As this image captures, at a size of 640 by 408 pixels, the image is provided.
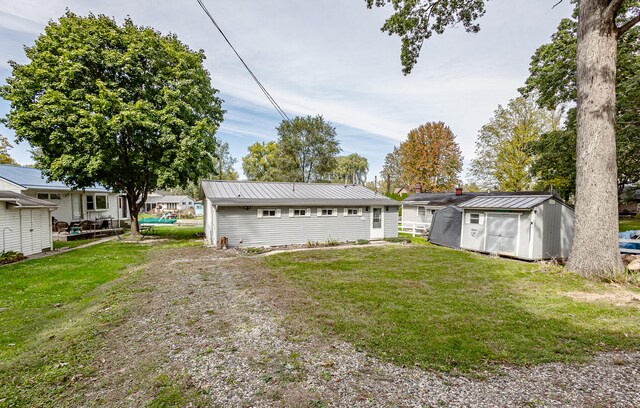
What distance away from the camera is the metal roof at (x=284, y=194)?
1350 centimetres

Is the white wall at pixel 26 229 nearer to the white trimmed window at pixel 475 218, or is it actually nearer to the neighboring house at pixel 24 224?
the neighboring house at pixel 24 224

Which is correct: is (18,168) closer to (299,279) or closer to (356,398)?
(299,279)

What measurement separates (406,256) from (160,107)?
50.2 feet

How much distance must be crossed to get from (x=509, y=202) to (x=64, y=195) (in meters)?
27.3

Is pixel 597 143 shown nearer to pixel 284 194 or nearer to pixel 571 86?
pixel 571 86

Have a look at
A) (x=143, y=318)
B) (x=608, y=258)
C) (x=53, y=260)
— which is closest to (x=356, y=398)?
(x=143, y=318)

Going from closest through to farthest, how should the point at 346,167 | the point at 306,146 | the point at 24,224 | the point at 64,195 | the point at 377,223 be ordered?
1. the point at 24,224
2. the point at 377,223
3. the point at 64,195
4. the point at 306,146
5. the point at 346,167

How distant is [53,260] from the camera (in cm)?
1035

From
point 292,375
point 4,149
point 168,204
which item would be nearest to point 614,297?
point 292,375

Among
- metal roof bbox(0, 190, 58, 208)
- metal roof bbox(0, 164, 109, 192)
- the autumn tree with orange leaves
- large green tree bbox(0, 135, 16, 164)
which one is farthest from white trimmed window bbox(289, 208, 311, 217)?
large green tree bbox(0, 135, 16, 164)

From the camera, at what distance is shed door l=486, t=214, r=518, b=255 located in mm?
12055

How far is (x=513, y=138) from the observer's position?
83.5 feet

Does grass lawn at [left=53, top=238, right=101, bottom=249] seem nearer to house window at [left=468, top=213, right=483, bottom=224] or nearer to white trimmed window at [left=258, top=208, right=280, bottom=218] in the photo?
white trimmed window at [left=258, top=208, right=280, bottom=218]

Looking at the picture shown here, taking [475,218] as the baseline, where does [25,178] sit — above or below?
above
